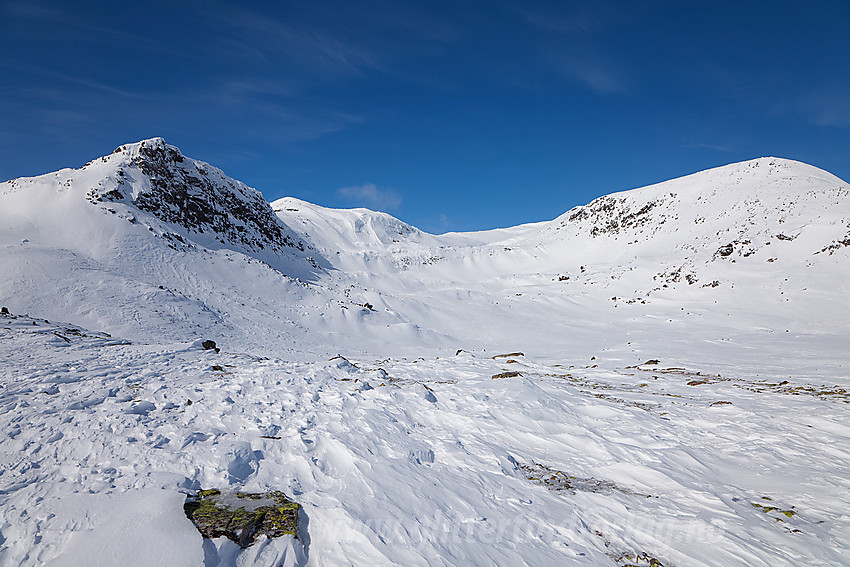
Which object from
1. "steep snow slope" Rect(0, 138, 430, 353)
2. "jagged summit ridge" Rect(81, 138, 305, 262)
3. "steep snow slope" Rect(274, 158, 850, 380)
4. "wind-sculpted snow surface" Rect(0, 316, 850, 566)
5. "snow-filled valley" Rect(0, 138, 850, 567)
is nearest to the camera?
"wind-sculpted snow surface" Rect(0, 316, 850, 566)

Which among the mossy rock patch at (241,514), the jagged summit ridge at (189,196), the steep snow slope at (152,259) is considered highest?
the jagged summit ridge at (189,196)

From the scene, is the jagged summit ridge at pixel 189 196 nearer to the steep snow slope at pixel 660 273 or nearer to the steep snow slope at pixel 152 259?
the steep snow slope at pixel 152 259

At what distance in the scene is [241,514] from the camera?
3982 mm

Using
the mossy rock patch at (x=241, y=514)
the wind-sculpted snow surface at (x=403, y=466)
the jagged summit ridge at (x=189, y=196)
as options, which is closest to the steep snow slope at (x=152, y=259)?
the jagged summit ridge at (x=189, y=196)

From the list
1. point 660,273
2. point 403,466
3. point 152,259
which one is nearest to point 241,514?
point 403,466

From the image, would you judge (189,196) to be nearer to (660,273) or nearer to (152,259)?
(152,259)

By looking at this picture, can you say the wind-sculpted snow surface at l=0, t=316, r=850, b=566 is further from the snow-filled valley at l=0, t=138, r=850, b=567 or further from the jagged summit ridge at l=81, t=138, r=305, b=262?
the jagged summit ridge at l=81, t=138, r=305, b=262

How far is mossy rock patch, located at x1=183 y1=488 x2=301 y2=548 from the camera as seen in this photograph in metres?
3.72

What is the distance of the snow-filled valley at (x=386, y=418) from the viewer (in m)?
4.16

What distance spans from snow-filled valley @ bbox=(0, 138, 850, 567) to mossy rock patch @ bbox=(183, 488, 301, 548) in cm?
13

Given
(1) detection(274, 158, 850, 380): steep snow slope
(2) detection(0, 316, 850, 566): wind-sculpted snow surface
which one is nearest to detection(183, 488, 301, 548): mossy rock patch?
(2) detection(0, 316, 850, 566): wind-sculpted snow surface

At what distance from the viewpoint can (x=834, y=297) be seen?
2403cm

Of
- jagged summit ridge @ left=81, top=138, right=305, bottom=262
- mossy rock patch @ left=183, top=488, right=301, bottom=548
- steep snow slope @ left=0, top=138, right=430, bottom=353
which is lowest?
mossy rock patch @ left=183, top=488, right=301, bottom=548

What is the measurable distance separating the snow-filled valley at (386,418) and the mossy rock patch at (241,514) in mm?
133
